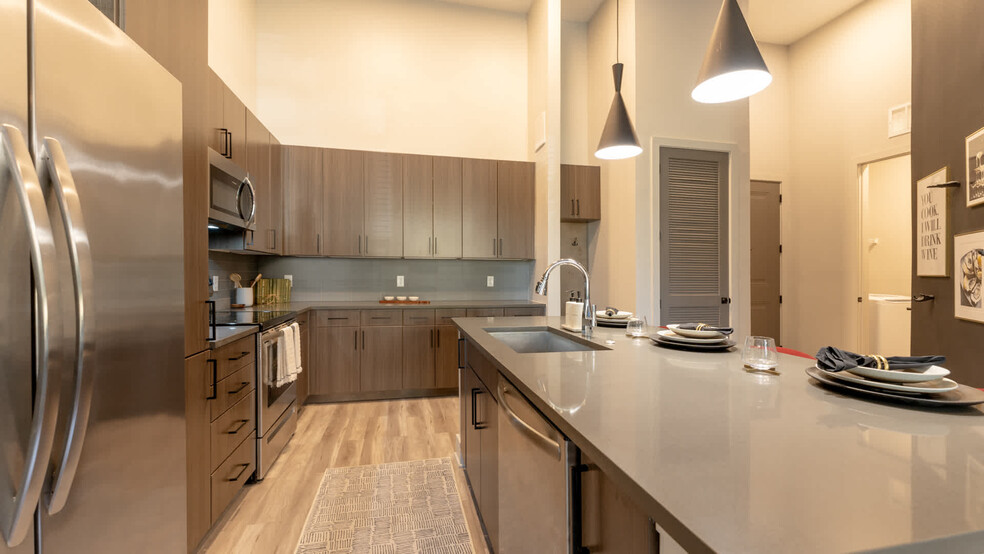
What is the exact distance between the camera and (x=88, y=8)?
38.4 inches

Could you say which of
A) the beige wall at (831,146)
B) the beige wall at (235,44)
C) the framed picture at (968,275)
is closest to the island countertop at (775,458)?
the framed picture at (968,275)

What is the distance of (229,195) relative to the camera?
251 centimetres

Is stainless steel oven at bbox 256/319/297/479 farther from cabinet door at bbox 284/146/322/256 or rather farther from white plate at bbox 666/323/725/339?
white plate at bbox 666/323/725/339

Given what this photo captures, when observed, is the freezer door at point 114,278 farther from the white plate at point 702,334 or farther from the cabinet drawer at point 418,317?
the cabinet drawer at point 418,317

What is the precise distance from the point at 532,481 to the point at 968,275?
2.66 metres

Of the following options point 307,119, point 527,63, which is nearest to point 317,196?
point 307,119

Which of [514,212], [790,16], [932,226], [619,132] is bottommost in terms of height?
[932,226]

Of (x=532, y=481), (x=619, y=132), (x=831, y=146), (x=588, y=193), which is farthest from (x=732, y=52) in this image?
(x=831, y=146)

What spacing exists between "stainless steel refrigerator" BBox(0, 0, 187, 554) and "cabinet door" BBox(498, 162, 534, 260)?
10.5 ft

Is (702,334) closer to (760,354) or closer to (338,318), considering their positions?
(760,354)

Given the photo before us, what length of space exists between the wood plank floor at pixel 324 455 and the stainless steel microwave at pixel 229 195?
1512mm

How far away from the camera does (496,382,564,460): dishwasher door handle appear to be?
0.94 meters

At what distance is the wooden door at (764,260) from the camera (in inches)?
197

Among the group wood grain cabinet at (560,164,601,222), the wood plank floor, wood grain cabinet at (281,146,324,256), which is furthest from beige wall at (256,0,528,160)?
the wood plank floor
